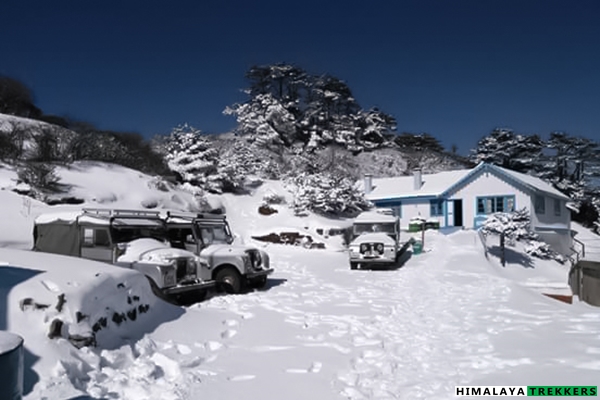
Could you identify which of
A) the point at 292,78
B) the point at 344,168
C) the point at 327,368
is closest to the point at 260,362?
the point at 327,368

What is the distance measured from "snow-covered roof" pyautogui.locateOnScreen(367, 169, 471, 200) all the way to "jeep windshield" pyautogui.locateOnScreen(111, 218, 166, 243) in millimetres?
23605

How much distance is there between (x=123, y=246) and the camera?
955 cm

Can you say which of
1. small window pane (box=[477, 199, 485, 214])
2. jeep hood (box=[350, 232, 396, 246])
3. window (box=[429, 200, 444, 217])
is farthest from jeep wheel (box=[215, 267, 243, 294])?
window (box=[429, 200, 444, 217])

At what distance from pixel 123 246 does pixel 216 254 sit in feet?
7.99

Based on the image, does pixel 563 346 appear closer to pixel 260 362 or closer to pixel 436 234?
pixel 260 362

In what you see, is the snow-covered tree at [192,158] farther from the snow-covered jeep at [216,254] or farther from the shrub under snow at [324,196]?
the snow-covered jeep at [216,254]

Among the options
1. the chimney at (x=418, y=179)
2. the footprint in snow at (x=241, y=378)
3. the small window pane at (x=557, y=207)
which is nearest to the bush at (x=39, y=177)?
the footprint in snow at (x=241, y=378)

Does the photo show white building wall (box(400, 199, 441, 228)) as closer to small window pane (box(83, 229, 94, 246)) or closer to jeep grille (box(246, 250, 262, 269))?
jeep grille (box(246, 250, 262, 269))

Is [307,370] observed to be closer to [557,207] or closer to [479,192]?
[479,192]

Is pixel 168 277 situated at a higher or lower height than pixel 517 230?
lower

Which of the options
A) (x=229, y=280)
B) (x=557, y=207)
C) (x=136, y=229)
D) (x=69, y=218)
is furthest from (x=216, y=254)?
(x=557, y=207)

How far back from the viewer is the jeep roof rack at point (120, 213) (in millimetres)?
10164

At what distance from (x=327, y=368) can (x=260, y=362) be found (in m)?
0.86

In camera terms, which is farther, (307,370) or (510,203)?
(510,203)
